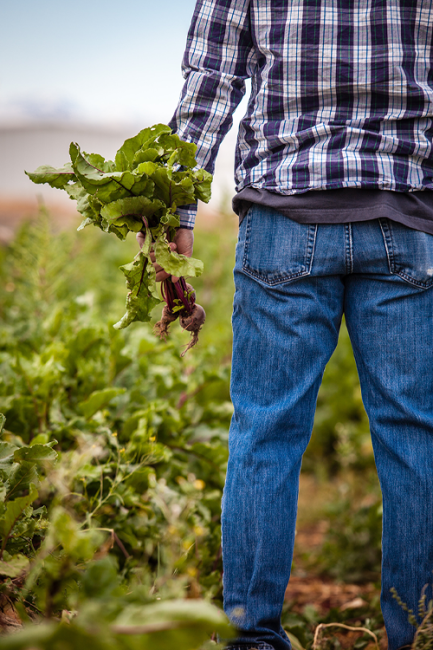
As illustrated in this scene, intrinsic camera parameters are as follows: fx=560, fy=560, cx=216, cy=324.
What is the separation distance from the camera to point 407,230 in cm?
138

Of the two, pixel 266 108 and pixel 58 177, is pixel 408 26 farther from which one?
pixel 58 177

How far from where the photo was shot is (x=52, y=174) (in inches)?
60.5

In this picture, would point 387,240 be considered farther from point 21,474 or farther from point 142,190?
point 21,474

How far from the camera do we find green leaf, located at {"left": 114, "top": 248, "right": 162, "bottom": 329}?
151 cm

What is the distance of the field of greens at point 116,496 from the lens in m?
0.80

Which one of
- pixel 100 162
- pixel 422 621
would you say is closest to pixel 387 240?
pixel 100 162

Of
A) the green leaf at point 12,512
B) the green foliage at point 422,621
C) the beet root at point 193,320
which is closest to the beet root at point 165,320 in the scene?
the beet root at point 193,320

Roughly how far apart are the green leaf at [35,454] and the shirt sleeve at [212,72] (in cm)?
74

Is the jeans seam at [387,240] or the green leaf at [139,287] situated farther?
the green leaf at [139,287]

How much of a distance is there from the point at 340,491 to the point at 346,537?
1.58 feet

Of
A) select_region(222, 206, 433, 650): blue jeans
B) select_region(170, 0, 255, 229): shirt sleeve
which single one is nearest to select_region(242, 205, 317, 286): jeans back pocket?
select_region(222, 206, 433, 650): blue jeans

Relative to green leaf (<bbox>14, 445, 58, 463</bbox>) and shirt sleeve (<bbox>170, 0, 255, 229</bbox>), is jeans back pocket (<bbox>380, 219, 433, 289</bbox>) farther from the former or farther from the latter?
green leaf (<bbox>14, 445, 58, 463</bbox>)

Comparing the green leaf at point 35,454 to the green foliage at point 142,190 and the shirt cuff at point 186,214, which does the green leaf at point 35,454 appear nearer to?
the green foliage at point 142,190

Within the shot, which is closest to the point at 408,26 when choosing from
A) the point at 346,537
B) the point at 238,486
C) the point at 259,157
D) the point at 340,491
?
the point at 259,157
